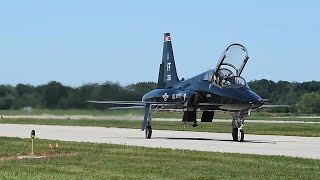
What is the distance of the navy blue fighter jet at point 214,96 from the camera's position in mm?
30531

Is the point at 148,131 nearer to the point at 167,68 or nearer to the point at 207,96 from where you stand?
the point at 207,96

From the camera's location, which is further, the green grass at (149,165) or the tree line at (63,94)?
the tree line at (63,94)

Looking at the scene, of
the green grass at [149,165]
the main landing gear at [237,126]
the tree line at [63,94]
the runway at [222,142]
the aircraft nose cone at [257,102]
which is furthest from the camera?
the tree line at [63,94]

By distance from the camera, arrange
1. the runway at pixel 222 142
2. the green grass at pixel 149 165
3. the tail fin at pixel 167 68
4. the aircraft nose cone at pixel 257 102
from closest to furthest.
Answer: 1. the green grass at pixel 149 165
2. the runway at pixel 222 142
3. the aircraft nose cone at pixel 257 102
4. the tail fin at pixel 167 68

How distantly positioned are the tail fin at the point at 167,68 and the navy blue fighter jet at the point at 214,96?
6.42 feet

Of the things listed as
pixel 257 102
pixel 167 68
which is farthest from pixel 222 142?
pixel 167 68

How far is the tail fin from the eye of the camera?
127 ft

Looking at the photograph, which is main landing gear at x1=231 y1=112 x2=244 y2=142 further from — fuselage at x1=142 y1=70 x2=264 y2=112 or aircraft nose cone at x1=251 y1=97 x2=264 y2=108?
aircraft nose cone at x1=251 y1=97 x2=264 y2=108

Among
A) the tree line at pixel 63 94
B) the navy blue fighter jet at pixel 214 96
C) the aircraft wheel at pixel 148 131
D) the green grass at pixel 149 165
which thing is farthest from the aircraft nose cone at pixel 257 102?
the tree line at pixel 63 94

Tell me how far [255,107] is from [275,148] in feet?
13.3

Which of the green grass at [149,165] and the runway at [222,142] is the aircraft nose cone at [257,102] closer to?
the runway at [222,142]

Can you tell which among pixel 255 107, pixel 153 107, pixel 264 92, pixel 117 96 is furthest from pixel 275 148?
pixel 264 92

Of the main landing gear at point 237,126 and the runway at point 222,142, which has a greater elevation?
the main landing gear at point 237,126

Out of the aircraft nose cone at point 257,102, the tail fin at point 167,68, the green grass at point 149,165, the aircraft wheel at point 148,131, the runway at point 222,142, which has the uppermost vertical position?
the tail fin at point 167,68
